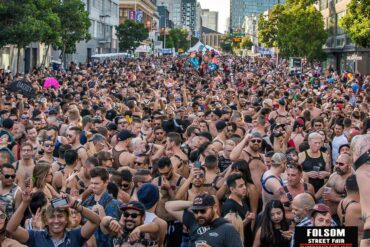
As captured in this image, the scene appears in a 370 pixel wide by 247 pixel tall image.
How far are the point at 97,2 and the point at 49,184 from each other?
277 ft

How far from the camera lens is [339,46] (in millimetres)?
70188

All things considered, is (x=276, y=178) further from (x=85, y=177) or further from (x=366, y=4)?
(x=366, y=4)

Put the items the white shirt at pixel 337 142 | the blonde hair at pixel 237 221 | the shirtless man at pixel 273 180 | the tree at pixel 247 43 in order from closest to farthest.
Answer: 1. the blonde hair at pixel 237 221
2. the shirtless man at pixel 273 180
3. the white shirt at pixel 337 142
4. the tree at pixel 247 43

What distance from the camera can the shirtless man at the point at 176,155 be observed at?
393 inches

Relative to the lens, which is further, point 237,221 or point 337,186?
point 337,186

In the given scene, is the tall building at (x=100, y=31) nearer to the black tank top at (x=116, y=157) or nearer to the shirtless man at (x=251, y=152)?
the black tank top at (x=116, y=157)

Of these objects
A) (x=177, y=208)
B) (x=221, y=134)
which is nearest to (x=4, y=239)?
(x=177, y=208)

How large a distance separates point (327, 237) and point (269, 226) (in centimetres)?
292

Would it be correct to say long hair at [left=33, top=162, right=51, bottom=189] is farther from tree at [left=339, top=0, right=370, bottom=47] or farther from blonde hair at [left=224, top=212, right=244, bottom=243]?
tree at [left=339, top=0, right=370, bottom=47]

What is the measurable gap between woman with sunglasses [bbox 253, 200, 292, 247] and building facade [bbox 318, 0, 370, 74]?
172 ft

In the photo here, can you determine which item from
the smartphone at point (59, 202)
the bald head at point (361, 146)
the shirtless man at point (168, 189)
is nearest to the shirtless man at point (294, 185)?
the shirtless man at point (168, 189)

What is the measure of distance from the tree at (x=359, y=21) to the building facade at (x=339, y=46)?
64.3 feet

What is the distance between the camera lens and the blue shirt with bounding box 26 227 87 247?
6.40m

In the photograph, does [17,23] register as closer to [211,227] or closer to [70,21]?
[70,21]
